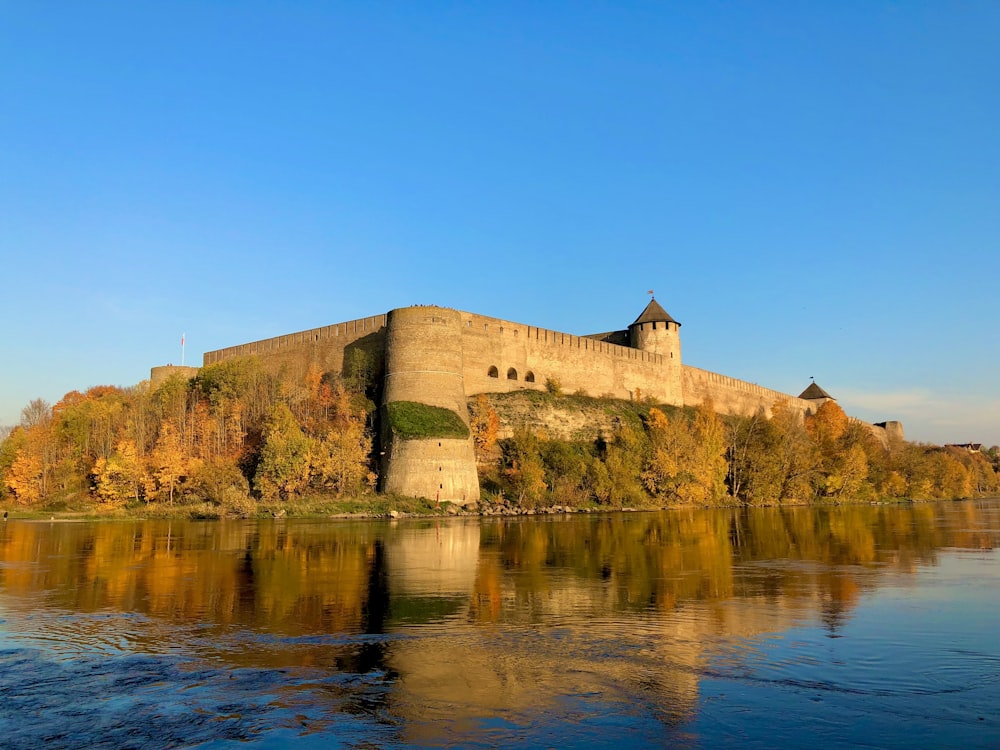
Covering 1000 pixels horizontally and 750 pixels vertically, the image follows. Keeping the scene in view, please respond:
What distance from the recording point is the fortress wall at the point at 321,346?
3678 cm

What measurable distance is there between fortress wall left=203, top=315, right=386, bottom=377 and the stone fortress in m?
0.06

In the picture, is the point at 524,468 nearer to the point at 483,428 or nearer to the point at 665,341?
the point at 483,428

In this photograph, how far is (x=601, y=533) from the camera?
2023cm

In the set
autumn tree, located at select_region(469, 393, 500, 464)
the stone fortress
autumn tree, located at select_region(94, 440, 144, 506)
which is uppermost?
the stone fortress

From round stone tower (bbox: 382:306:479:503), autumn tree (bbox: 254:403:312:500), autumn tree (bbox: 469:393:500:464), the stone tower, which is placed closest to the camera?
autumn tree (bbox: 254:403:312:500)

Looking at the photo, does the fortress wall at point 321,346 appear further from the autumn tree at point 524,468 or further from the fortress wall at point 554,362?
the autumn tree at point 524,468

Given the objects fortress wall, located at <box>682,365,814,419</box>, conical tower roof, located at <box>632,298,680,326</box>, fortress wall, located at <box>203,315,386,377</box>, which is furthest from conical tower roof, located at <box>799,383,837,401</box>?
fortress wall, located at <box>203,315,386,377</box>

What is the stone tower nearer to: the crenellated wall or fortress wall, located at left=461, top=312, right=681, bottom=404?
fortress wall, located at left=461, top=312, right=681, bottom=404

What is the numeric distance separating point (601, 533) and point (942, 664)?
45.5ft

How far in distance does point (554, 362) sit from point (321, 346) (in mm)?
12619

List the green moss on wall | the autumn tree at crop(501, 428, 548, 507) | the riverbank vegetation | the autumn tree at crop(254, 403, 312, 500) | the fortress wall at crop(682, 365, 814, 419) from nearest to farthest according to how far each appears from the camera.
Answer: the autumn tree at crop(254, 403, 312, 500)
the riverbank vegetation
the green moss on wall
the autumn tree at crop(501, 428, 548, 507)
the fortress wall at crop(682, 365, 814, 419)

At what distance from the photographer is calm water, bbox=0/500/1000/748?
4945mm

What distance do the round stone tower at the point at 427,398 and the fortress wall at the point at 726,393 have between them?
21.2m

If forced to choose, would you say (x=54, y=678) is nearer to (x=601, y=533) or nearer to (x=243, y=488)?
(x=601, y=533)
